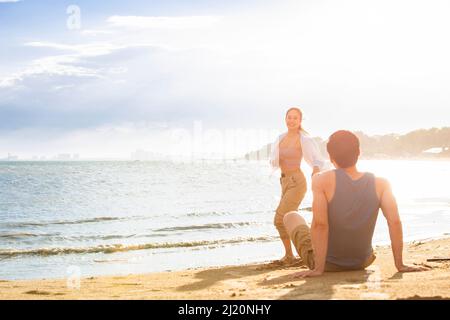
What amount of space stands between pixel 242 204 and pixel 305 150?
2484 cm

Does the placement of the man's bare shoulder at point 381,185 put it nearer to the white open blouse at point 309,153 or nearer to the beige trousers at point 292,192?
the white open blouse at point 309,153

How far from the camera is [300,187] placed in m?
9.18

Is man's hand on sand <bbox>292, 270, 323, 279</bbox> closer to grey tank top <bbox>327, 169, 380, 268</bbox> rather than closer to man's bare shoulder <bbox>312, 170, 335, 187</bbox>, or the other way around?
grey tank top <bbox>327, 169, 380, 268</bbox>

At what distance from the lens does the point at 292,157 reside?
9117 millimetres

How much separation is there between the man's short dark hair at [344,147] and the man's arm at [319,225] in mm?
310

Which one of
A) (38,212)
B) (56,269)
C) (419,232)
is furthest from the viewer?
(38,212)

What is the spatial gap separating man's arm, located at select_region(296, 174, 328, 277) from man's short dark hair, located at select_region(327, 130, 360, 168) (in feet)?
1.02

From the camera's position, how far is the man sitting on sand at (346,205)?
5.81 metres

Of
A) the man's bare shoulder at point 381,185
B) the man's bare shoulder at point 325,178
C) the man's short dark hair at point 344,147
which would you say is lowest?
the man's bare shoulder at point 381,185

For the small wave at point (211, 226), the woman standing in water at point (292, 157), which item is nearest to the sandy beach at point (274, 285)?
the woman standing in water at point (292, 157)

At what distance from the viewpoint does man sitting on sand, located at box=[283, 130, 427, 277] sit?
5.81 meters
